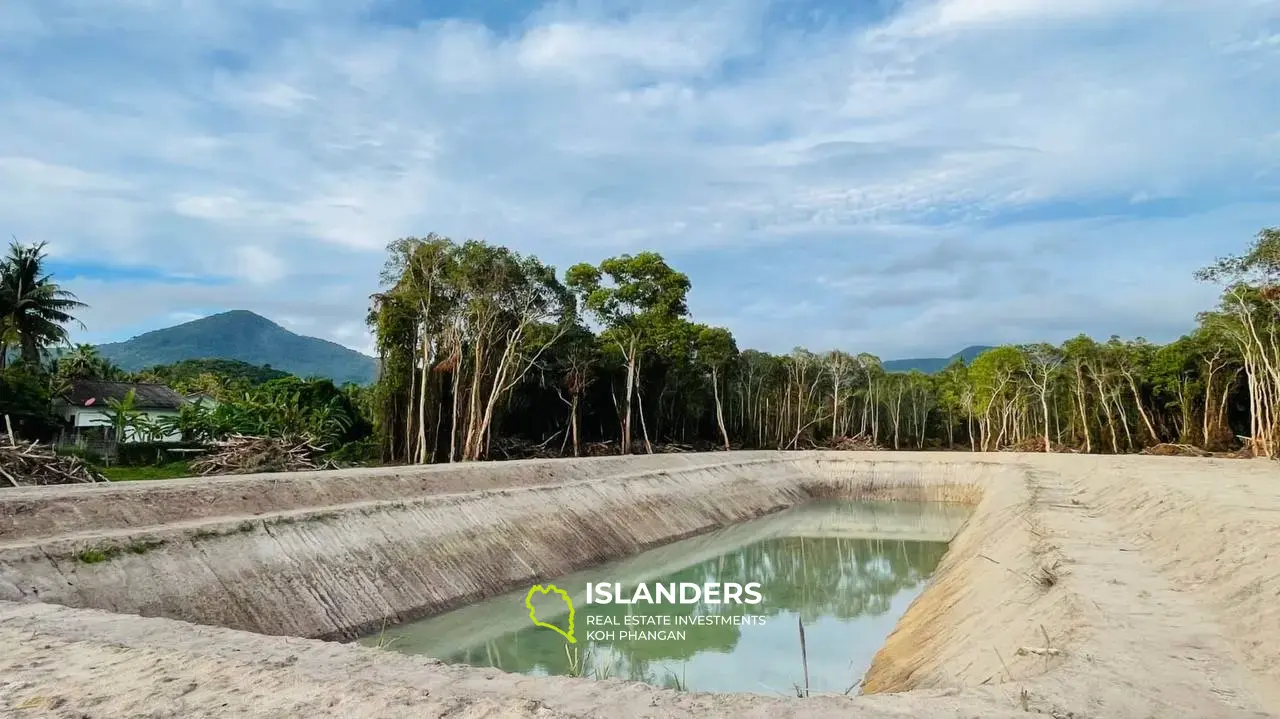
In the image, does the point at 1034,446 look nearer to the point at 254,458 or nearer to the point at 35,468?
the point at 254,458

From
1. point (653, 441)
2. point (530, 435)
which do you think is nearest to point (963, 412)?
point (653, 441)

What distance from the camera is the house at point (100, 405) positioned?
36.3 meters

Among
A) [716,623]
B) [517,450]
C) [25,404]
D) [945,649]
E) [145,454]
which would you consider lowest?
[716,623]

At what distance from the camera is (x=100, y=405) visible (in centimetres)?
4144

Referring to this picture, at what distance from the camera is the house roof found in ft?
136

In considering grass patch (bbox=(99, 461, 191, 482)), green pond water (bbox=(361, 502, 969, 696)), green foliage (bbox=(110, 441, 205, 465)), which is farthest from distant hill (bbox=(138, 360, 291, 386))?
green pond water (bbox=(361, 502, 969, 696))

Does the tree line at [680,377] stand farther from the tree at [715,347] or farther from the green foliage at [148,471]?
the green foliage at [148,471]

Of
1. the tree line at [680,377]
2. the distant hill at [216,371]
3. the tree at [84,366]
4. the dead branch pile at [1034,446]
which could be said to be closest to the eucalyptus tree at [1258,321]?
the tree line at [680,377]

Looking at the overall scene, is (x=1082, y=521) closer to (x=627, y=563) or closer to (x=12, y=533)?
(x=627, y=563)

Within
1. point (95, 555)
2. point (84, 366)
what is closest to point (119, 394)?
point (84, 366)

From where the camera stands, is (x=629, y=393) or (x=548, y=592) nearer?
(x=548, y=592)

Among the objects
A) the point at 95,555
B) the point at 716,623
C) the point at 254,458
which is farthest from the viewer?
the point at 254,458

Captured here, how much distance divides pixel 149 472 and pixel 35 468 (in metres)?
5.86

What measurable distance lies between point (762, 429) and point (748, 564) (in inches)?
1625
